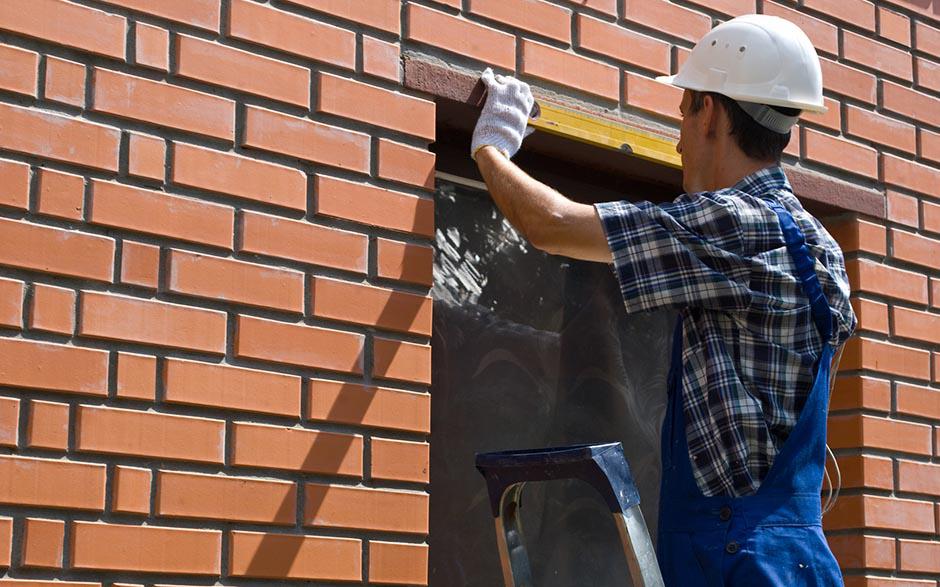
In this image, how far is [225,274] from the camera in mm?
2818

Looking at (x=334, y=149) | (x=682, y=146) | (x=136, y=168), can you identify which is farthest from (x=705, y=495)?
(x=136, y=168)

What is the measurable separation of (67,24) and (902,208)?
242 cm

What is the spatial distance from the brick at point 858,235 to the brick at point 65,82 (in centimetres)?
217

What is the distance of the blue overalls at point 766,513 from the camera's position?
2631 millimetres

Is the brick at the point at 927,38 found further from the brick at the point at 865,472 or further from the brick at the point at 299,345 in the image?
the brick at the point at 299,345

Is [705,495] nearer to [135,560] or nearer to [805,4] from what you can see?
[135,560]

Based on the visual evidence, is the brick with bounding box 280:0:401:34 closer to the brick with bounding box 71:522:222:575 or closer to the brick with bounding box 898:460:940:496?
the brick with bounding box 71:522:222:575

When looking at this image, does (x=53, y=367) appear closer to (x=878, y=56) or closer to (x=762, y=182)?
(x=762, y=182)

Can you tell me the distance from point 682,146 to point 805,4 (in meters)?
1.06

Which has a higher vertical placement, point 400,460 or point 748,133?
point 748,133

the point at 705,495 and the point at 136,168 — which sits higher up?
the point at 136,168

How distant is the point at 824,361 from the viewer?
2.83m

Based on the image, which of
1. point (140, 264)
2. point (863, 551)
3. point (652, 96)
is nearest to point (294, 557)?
point (140, 264)

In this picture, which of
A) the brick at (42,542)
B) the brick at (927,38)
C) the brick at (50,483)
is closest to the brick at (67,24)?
the brick at (50,483)
